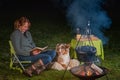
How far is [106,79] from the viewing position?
25.6 ft

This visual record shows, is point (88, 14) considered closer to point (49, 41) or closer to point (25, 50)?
point (49, 41)

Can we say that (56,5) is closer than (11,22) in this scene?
No

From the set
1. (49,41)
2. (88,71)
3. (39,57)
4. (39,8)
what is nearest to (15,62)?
(39,57)

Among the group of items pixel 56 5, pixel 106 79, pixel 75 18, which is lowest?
pixel 106 79

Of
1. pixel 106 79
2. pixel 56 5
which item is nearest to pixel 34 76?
pixel 106 79

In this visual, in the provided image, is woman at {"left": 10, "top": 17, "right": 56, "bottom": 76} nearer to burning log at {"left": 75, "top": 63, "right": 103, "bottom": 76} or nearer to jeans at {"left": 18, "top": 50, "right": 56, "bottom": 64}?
jeans at {"left": 18, "top": 50, "right": 56, "bottom": 64}

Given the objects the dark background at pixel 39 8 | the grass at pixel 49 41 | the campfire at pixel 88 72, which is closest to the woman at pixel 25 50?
the grass at pixel 49 41

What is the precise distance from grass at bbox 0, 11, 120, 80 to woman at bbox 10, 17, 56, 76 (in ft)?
0.89

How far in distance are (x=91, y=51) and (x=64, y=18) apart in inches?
453

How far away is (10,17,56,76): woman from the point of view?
793 centimetres

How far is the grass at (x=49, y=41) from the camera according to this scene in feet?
26.5

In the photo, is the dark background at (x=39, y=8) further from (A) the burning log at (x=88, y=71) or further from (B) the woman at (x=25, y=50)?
(A) the burning log at (x=88, y=71)

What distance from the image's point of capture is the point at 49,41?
12.0 m

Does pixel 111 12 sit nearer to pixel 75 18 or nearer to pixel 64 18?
pixel 64 18
